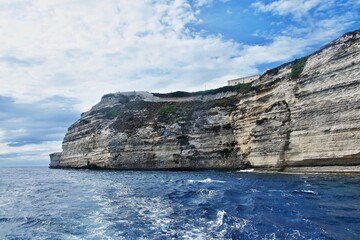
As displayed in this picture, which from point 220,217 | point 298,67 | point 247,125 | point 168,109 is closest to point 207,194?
point 220,217

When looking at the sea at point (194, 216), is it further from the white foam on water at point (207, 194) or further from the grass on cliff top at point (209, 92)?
the grass on cliff top at point (209, 92)

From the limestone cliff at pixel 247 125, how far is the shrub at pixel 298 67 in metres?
0.18

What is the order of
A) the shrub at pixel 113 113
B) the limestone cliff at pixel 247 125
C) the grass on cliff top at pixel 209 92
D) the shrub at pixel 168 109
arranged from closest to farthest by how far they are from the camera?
the limestone cliff at pixel 247 125 < the shrub at pixel 168 109 < the grass on cliff top at pixel 209 92 < the shrub at pixel 113 113

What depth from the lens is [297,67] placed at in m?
46.2

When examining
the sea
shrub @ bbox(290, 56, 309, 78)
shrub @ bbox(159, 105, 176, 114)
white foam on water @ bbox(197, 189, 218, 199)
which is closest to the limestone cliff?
shrub @ bbox(159, 105, 176, 114)

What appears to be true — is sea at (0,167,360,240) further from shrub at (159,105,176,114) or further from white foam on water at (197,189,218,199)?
shrub at (159,105,176,114)

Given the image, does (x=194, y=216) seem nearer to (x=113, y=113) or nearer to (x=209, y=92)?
(x=209, y=92)

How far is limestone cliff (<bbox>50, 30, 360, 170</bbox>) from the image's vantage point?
36478 millimetres

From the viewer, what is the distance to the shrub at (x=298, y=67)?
45.0 metres

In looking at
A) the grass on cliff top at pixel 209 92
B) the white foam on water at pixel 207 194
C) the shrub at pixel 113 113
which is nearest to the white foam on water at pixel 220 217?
the white foam on water at pixel 207 194

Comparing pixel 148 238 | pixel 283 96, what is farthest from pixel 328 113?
pixel 148 238

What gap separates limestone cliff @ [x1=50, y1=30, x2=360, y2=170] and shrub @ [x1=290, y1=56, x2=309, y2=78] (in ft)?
0.57

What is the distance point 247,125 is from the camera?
54.7 meters

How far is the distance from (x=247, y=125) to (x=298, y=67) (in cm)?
1284
